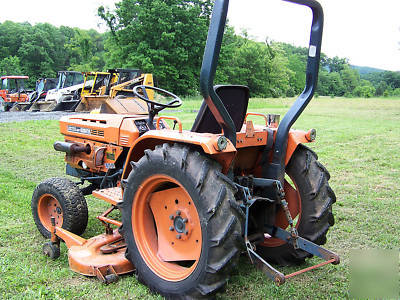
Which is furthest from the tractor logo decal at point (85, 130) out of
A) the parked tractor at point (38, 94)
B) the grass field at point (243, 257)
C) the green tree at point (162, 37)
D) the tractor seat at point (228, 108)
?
the green tree at point (162, 37)

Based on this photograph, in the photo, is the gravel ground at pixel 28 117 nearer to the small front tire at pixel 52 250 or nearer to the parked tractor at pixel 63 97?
the parked tractor at pixel 63 97

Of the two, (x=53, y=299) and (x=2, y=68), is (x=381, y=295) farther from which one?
(x=2, y=68)

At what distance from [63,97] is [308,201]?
20004 mm

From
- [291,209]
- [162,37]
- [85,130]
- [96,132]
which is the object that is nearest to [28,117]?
[85,130]

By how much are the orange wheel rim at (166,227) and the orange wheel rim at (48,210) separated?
1.31 meters

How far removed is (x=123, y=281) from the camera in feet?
9.86

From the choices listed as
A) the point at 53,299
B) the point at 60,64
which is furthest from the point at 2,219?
the point at 60,64

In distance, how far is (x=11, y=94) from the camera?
24.9 m

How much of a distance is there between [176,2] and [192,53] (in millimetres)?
5349

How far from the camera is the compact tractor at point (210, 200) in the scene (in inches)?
95.7

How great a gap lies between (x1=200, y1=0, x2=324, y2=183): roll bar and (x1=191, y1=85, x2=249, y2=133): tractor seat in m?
0.29

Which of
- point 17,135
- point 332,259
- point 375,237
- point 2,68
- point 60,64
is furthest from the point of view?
point 60,64

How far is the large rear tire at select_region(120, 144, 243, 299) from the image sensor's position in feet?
7.92

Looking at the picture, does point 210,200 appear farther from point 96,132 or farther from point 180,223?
point 96,132
